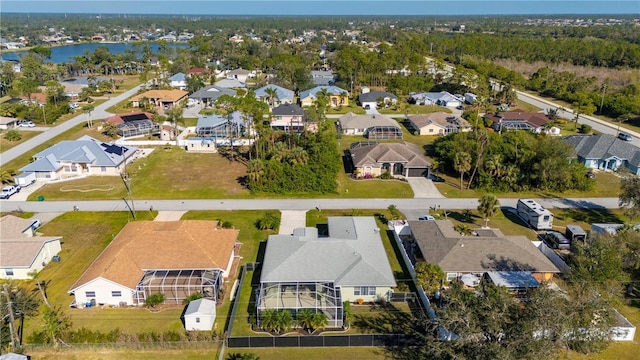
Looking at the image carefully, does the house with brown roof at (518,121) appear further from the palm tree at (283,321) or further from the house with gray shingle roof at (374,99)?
the palm tree at (283,321)

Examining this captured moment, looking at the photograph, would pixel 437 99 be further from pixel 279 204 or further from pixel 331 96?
pixel 279 204

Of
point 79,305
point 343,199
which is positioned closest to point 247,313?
point 79,305

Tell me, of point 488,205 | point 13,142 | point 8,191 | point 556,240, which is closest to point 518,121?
point 488,205

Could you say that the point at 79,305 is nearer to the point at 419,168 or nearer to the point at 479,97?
the point at 419,168

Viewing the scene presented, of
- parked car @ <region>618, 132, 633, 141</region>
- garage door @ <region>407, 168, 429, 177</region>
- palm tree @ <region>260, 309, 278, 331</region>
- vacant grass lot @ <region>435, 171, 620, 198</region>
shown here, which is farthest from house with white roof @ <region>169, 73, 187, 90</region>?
palm tree @ <region>260, 309, 278, 331</region>

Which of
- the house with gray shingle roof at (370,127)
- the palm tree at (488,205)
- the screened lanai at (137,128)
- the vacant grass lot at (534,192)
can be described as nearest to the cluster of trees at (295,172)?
the vacant grass lot at (534,192)
